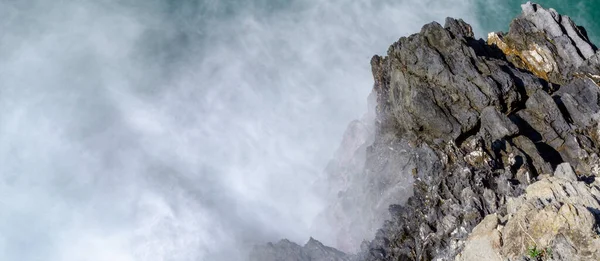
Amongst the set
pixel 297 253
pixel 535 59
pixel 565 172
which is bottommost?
pixel 565 172

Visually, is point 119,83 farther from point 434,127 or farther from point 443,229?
point 443,229

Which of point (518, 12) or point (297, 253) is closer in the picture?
point (297, 253)

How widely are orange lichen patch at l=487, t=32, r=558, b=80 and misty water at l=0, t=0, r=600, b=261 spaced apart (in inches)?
1021

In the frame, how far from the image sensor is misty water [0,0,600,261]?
2687 inches

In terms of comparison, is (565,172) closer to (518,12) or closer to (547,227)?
(547,227)

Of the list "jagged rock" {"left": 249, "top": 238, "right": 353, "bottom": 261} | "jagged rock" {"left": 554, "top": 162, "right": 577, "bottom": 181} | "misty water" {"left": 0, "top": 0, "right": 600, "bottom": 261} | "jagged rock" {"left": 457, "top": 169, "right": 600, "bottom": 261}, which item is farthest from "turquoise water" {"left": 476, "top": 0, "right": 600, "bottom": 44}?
"jagged rock" {"left": 457, "top": 169, "right": 600, "bottom": 261}

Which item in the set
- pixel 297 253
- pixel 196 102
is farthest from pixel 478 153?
pixel 196 102

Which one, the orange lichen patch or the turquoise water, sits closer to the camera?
the orange lichen patch

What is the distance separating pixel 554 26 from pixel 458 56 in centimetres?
1352

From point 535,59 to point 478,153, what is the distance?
1602 centimetres

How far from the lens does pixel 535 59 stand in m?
50.2

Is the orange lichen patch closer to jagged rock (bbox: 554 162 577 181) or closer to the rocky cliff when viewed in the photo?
the rocky cliff

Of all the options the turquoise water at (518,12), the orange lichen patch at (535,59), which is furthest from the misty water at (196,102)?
the orange lichen patch at (535,59)

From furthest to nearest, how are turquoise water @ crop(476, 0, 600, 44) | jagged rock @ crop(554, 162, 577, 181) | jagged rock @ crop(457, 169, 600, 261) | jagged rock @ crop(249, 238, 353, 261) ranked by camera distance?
turquoise water @ crop(476, 0, 600, 44) < jagged rock @ crop(249, 238, 353, 261) < jagged rock @ crop(554, 162, 577, 181) < jagged rock @ crop(457, 169, 600, 261)
